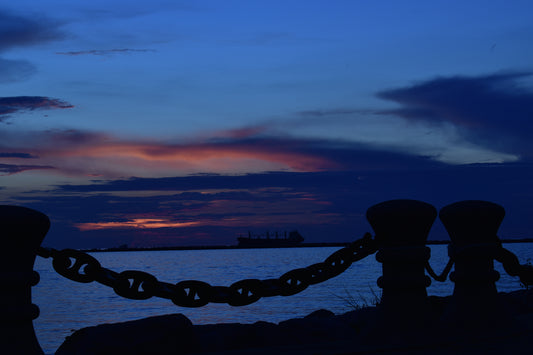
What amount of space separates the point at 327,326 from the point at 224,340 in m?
0.94

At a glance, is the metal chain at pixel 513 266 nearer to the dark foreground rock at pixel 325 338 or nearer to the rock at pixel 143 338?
the dark foreground rock at pixel 325 338

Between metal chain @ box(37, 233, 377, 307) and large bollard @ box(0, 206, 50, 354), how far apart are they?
286 mm

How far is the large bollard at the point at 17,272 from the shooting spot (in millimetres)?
3391

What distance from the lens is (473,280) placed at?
4961mm

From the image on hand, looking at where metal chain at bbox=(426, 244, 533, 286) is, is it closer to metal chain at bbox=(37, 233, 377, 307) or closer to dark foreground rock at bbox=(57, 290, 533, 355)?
dark foreground rock at bbox=(57, 290, 533, 355)

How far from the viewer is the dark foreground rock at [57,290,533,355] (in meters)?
4.07

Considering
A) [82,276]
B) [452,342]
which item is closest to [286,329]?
[452,342]

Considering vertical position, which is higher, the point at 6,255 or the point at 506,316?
the point at 6,255

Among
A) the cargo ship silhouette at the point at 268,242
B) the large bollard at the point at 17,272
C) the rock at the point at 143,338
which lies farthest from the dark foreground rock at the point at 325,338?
the cargo ship silhouette at the point at 268,242

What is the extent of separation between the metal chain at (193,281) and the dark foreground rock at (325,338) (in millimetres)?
369

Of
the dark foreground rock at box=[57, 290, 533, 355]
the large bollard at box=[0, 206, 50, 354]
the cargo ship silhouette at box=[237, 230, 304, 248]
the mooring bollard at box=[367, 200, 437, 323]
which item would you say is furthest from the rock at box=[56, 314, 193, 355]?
the cargo ship silhouette at box=[237, 230, 304, 248]

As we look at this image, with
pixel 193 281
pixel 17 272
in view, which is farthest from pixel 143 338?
pixel 17 272

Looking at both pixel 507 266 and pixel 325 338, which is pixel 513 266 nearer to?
pixel 507 266

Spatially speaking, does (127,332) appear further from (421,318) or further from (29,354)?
(421,318)
